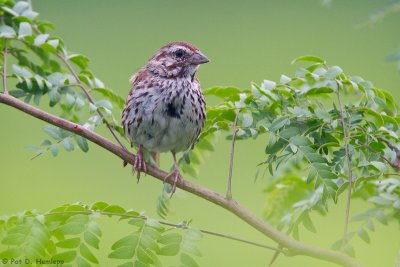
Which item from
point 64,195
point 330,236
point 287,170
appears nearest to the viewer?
point 287,170

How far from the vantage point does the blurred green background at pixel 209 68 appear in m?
5.41

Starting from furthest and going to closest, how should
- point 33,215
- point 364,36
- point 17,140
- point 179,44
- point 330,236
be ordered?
point 364,36
point 17,140
point 330,236
point 179,44
point 33,215

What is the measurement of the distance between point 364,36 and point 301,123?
5291 mm

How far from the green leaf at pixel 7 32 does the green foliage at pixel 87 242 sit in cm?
90

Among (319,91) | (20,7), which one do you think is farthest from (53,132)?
(319,91)

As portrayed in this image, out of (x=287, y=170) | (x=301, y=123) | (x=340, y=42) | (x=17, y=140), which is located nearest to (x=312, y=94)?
(x=301, y=123)

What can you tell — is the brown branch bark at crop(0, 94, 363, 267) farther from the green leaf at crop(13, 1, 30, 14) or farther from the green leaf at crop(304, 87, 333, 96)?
the green leaf at crop(13, 1, 30, 14)

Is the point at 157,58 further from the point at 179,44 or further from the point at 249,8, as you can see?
the point at 249,8

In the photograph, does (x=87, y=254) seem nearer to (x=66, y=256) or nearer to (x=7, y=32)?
(x=66, y=256)

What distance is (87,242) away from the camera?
247 cm

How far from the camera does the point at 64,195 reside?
19.7 ft

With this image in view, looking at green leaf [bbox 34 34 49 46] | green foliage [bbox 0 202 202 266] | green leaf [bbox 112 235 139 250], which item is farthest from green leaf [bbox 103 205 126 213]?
green leaf [bbox 34 34 49 46]

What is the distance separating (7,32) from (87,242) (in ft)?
3.66

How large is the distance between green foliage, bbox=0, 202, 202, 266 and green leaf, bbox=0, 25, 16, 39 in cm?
90
